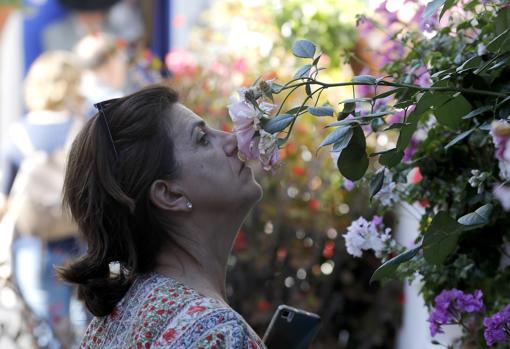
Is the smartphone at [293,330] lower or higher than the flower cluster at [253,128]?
lower

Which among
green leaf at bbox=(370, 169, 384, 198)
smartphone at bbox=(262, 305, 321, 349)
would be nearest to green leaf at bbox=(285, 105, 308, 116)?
green leaf at bbox=(370, 169, 384, 198)

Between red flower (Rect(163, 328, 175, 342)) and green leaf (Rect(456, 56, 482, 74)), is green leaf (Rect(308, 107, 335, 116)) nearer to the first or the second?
green leaf (Rect(456, 56, 482, 74))

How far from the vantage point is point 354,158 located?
169 centimetres

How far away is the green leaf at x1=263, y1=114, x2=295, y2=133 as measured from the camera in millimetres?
1706

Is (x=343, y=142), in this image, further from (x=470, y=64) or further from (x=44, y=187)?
(x=44, y=187)

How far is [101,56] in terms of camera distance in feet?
24.2

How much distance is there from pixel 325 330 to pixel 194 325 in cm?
352

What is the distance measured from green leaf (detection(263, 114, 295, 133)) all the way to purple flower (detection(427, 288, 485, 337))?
644 millimetres

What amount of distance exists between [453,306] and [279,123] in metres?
0.69

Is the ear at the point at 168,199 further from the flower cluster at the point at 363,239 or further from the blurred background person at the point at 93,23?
the blurred background person at the point at 93,23

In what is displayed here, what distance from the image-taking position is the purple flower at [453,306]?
6.89 ft

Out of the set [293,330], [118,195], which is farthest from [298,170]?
[118,195]

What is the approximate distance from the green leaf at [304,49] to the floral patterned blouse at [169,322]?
1.72 feet

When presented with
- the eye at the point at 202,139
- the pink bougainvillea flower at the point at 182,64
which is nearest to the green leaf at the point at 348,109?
the eye at the point at 202,139
